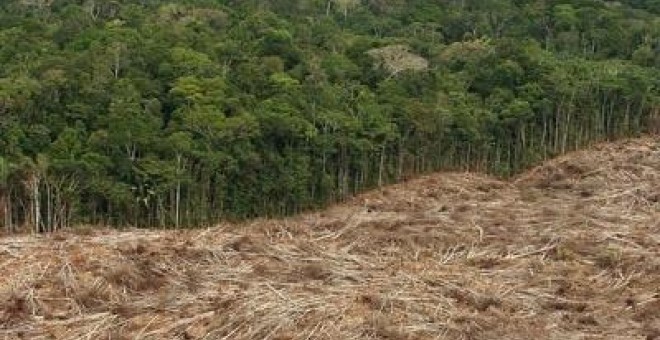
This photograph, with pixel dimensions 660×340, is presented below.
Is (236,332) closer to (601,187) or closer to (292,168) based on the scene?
(292,168)

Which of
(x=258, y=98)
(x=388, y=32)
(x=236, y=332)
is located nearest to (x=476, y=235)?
(x=236, y=332)

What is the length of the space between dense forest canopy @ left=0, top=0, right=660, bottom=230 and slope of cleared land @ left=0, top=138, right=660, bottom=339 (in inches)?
91.2

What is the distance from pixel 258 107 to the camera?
51.8ft

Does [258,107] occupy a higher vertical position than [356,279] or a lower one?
higher

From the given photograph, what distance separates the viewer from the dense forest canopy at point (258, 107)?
13906mm

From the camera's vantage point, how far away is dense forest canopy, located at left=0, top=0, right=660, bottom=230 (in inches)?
547

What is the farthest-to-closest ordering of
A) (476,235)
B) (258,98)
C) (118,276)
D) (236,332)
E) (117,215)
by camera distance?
(258,98) → (117,215) → (476,235) → (118,276) → (236,332)

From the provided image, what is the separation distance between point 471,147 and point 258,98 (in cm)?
430

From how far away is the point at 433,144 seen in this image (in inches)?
681

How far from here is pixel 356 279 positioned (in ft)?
30.5

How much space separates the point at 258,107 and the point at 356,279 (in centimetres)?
703

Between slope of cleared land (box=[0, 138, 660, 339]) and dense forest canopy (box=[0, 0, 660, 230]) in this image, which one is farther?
dense forest canopy (box=[0, 0, 660, 230])

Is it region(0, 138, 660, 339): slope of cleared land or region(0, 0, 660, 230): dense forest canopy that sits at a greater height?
region(0, 0, 660, 230): dense forest canopy

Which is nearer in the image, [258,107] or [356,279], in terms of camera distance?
[356,279]
